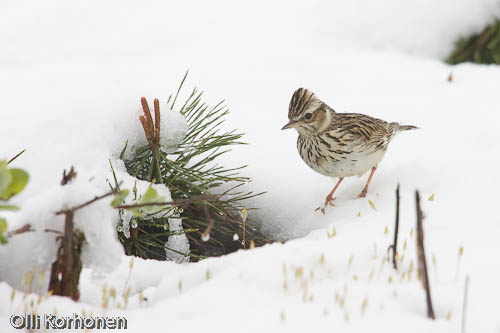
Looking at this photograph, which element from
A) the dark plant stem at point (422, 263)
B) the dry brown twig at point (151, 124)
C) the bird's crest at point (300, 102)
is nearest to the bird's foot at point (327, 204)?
the bird's crest at point (300, 102)

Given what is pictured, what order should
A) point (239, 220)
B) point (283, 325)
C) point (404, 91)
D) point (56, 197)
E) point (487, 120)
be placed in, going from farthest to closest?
point (404, 91) → point (487, 120) → point (239, 220) → point (56, 197) → point (283, 325)

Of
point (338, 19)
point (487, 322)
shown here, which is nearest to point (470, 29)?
point (338, 19)

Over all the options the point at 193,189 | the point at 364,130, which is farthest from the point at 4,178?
the point at 364,130

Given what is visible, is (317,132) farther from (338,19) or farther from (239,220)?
(338,19)

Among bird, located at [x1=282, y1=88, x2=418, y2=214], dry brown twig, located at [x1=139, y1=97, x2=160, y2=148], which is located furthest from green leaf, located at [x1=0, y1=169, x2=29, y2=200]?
bird, located at [x1=282, y1=88, x2=418, y2=214]

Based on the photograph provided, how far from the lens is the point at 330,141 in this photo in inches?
179

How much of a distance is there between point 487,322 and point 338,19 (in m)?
5.24

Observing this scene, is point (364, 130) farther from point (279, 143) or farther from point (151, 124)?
point (151, 124)

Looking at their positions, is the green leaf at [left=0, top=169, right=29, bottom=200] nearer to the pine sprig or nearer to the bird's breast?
the pine sprig

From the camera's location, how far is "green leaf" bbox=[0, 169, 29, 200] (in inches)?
89.0

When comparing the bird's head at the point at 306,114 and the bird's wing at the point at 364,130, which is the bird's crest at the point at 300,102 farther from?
the bird's wing at the point at 364,130

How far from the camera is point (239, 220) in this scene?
453cm

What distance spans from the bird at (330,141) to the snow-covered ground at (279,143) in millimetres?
225

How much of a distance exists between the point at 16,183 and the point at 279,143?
321 centimetres
